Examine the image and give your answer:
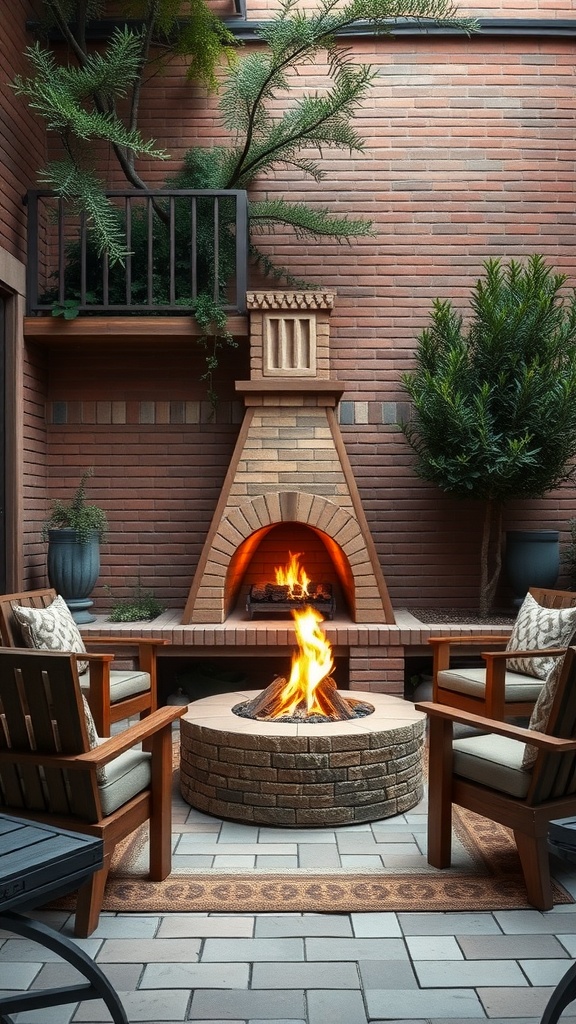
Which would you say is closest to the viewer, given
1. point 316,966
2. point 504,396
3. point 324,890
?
point 316,966

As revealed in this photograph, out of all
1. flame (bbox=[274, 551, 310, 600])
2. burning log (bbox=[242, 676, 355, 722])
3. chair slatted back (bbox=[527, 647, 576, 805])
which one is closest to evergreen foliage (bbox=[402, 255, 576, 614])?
flame (bbox=[274, 551, 310, 600])

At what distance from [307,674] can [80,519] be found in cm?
252

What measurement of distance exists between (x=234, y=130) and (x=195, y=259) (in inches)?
58.4

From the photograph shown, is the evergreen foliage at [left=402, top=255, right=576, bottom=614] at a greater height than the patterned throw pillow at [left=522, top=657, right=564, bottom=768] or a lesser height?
greater

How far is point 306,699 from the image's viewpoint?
174 inches

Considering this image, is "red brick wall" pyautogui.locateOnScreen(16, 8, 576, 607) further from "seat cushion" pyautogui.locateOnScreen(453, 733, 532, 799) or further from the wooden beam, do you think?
"seat cushion" pyautogui.locateOnScreen(453, 733, 532, 799)

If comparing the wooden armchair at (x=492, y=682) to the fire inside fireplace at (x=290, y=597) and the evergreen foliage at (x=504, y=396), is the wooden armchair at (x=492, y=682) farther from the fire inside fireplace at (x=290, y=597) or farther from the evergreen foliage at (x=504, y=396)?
the fire inside fireplace at (x=290, y=597)

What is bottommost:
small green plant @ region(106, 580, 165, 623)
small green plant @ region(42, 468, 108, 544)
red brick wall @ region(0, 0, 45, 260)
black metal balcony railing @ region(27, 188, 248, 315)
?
small green plant @ region(106, 580, 165, 623)

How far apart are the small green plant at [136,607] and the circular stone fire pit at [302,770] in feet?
7.86

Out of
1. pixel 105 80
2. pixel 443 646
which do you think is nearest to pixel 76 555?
pixel 443 646

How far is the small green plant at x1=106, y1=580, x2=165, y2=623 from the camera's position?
6457mm

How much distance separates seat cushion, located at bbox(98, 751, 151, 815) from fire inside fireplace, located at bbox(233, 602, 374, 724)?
1.01m

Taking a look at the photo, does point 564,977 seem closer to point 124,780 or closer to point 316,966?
point 316,966

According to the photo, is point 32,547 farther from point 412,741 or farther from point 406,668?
point 412,741
